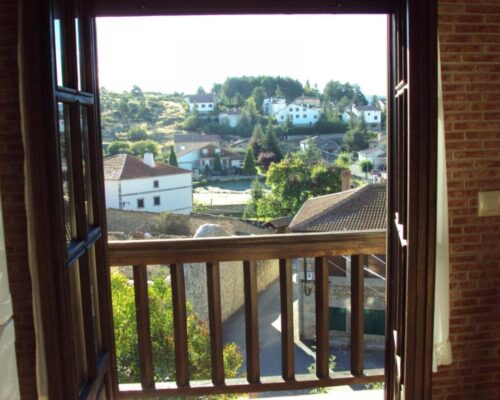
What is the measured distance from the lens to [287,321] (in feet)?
8.89

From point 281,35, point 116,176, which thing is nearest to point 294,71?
point 281,35

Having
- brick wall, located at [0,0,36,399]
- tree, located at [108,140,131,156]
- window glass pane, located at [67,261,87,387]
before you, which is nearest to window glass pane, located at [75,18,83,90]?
brick wall, located at [0,0,36,399]

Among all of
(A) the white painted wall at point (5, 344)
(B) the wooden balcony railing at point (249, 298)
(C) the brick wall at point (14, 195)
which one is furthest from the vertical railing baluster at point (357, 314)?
(A) the white painted wall at point (5, 344)

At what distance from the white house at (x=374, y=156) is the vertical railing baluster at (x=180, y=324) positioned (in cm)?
111

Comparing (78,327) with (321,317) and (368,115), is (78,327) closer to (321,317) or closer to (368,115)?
(321,317)

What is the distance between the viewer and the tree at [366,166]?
8.55 ft

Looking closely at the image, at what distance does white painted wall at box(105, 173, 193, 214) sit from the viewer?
8.40ft

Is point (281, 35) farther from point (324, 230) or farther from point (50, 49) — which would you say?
point (50, 49)

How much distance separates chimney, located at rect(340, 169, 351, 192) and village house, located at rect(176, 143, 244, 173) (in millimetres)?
548

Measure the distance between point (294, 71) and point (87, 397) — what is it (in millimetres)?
1748

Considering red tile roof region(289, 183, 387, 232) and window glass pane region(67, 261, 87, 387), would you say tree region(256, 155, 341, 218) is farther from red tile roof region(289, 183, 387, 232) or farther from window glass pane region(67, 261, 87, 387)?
window glass pane region(67, 261, 87, 387)

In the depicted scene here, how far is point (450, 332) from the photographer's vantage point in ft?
8.28

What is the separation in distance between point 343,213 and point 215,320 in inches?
35.5

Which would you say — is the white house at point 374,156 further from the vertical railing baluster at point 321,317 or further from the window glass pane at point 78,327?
the window glass pane at point 78,327
